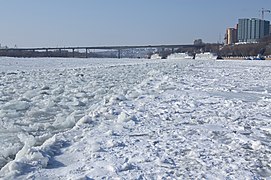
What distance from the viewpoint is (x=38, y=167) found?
3842 mm

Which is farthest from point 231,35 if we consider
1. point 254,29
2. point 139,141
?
point 139,141

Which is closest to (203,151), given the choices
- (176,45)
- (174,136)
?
(174,136)

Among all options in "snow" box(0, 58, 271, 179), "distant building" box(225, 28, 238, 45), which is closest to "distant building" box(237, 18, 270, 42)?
"distant building" box(225, 28, 238, 45)

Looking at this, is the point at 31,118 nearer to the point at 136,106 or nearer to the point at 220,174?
the point at 136,106

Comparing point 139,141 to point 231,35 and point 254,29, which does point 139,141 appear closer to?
point 254,29

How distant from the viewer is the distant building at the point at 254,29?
154 meters

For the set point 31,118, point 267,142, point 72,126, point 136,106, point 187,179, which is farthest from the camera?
point 136,106

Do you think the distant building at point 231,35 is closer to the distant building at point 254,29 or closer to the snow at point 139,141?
the distant building at point 254,29

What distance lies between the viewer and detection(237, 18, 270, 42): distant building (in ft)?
504

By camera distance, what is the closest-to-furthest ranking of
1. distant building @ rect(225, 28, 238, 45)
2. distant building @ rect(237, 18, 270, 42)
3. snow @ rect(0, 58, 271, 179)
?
snow @ rect(0, 58, 271, 179) < distant building @ rect(237, 18, 270, 42) < distant building @ rect(225, 28, 238, 45)

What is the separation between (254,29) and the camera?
15438cm

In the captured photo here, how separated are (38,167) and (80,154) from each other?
0.61 metres

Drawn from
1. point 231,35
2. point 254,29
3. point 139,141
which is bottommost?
point 139,141

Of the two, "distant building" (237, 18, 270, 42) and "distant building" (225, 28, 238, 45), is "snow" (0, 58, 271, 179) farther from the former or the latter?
"distant building" (225, 28, 238, 45)
